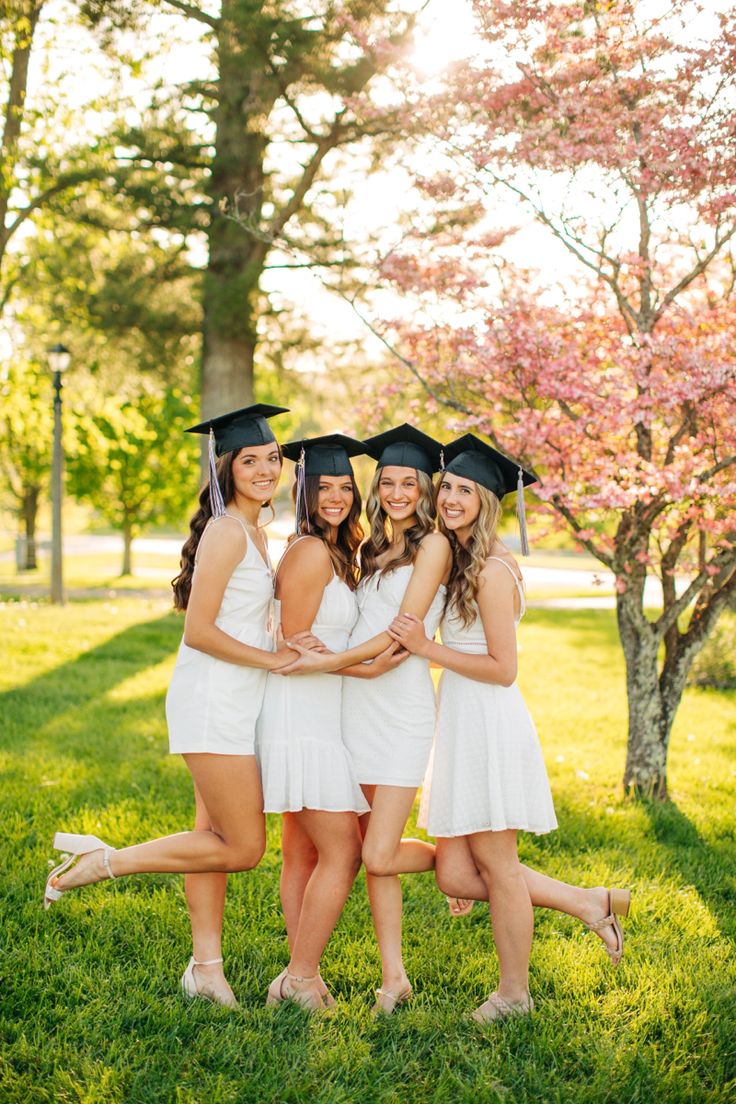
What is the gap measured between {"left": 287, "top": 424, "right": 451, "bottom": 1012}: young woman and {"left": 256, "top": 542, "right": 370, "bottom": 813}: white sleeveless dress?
7cm

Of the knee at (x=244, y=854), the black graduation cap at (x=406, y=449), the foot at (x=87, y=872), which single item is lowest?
the foot at (x=87, y=872)

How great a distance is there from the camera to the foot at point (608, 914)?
3.65 metres

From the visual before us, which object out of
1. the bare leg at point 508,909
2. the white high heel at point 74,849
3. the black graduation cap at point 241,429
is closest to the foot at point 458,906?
the bare leg at point 508,909

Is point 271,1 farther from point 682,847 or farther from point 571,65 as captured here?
point 682,847

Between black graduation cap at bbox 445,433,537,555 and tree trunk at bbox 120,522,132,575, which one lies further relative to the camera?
tree trunk at bbox 120,522,132,575

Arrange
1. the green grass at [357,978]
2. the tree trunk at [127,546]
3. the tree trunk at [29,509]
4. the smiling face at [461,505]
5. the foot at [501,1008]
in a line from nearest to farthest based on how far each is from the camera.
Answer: the green grass at [357,978] < the foot at [501,1008] < the smiling face at [461,505] < the tree trunk at [127,546] < the tree trunk at [29,509]

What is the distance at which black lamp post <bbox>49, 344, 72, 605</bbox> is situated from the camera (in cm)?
1351

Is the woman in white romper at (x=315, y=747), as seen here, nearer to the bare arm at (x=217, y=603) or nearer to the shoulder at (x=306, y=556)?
the shoulder at (x=306, y=556)

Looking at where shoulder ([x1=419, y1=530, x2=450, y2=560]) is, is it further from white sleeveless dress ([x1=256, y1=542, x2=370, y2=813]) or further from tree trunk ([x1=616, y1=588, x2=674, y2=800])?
tree trunk ([x1=616, y1=588, x2=674, y2=800])

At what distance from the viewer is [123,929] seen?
4105mm

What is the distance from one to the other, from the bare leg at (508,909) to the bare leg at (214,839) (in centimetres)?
86

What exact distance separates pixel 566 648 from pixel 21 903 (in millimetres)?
10459

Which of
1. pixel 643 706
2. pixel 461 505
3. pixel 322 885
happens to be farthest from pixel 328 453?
pixel 643 706

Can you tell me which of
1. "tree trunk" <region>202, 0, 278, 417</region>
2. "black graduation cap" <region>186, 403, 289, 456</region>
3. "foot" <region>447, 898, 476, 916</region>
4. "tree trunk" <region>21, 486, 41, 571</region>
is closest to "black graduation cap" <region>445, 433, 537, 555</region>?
"black graduation cap" <region>186, 403, 289, 456</region>
